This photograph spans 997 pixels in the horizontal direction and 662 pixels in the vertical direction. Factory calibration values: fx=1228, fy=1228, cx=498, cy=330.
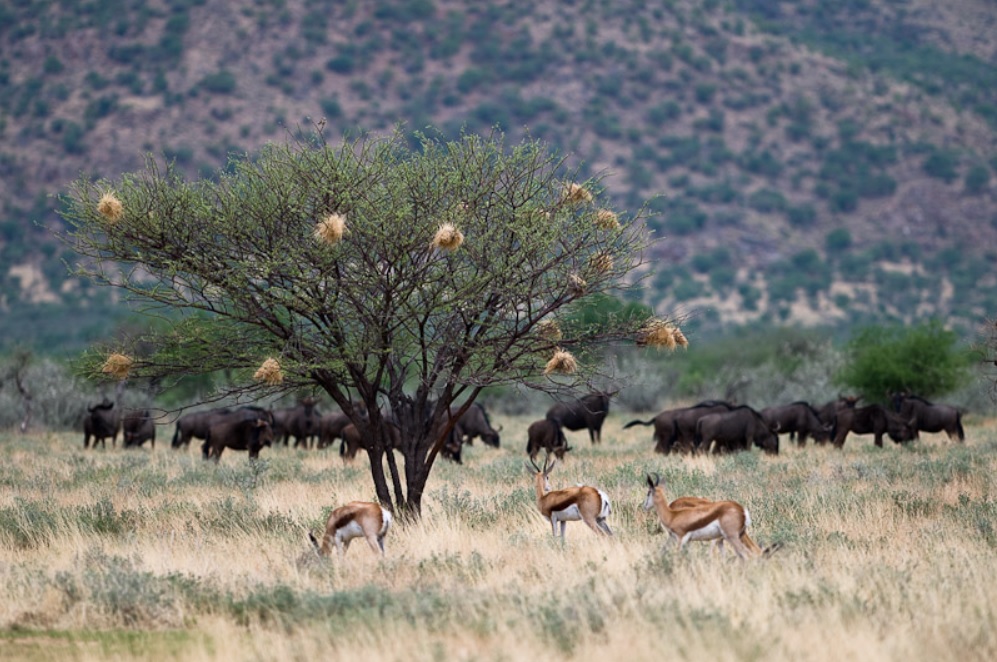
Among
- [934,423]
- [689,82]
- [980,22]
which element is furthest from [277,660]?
[980,22]

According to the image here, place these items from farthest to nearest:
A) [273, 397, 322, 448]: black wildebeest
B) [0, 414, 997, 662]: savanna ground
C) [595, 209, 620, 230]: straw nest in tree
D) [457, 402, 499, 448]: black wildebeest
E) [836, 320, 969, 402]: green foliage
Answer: [836, 320, 969, 402]: green foliage → [273, 397, 322, 448]: black wildebeest → [457, 402, 499, 448]: black wildebeest → [595, 209, 620, 230]: straw nest in tree → [0, 414, 997, 662]: savanna ground

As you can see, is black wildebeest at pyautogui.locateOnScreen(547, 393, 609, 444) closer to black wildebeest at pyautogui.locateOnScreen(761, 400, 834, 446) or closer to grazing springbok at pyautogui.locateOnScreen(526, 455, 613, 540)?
black wildebeest at pyautogui.locateOnScreen(761, 400, 834, 446)

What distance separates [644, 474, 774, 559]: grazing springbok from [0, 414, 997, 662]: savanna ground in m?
0.26

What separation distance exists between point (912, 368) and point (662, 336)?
2896cm

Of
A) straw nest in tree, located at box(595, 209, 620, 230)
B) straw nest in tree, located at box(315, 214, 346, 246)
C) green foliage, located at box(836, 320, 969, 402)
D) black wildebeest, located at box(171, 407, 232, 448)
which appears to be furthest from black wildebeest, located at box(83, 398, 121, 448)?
green foliage, located at box(836, 320, 969, 402)

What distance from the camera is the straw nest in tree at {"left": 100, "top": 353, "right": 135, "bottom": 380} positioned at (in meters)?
13.6

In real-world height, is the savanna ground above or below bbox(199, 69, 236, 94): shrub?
below

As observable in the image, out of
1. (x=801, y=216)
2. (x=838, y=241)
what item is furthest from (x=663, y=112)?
(x=838, y=241)

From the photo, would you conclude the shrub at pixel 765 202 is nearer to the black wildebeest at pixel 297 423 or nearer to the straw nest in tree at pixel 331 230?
the black wildebeest at pixel 297 423

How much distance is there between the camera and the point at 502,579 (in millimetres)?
11219

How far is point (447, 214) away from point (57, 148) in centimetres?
10064

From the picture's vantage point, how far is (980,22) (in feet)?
500

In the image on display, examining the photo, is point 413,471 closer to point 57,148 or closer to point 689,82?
point 57,148

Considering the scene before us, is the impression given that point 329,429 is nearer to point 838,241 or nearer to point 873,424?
point 873,424
